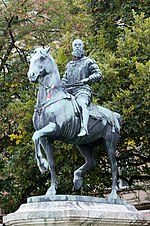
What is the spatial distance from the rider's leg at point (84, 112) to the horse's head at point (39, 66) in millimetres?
810

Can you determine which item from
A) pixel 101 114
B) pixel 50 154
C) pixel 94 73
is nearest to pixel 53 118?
pixel 50 154

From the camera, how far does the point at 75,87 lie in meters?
10.8

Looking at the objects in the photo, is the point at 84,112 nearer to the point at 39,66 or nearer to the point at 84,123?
the point at 84,123

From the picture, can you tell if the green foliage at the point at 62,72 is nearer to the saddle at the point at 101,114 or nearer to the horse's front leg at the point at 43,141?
the saddle at the point at 101,114

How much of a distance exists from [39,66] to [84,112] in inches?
47.3

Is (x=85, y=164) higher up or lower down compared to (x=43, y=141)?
lower down

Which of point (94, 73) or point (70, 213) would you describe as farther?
point (94, 73)

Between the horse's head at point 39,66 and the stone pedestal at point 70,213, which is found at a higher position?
the horse's head at point 39,66

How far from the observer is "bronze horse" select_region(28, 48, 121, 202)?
32.7 feet

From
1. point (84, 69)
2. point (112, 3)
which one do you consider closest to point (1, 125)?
point (112, 3)

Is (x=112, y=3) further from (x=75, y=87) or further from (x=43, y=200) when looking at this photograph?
(x=43, y=200)

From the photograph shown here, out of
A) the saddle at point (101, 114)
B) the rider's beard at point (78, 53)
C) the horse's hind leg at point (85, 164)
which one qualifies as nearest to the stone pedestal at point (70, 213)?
the horse's hind leg at point (85, 164)

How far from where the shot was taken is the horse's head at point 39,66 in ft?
33.6

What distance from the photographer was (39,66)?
406 inches
